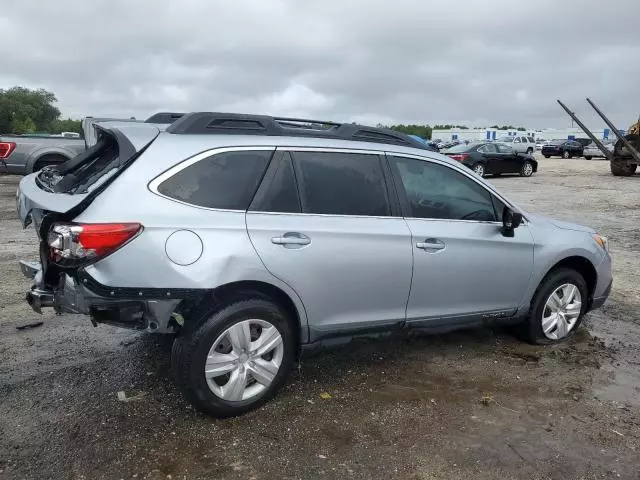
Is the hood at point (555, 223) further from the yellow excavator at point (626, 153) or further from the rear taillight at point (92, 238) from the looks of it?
the yellow excavator at point (626, 153)

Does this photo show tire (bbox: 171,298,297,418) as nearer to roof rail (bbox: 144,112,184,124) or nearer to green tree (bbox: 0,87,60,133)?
roof rail (bbox: 144,112,184,124)

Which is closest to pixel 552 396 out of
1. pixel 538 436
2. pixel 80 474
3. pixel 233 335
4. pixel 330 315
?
pixel 538 436

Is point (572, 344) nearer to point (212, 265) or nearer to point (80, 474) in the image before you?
point (212, 265)

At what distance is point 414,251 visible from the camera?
387cm

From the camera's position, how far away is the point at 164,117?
14.5ft

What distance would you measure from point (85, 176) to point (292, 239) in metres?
1.46

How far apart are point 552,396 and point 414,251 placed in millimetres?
1396

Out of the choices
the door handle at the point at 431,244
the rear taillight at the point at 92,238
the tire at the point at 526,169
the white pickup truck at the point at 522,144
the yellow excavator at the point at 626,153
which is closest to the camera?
the rear taillight at the point at 92,238

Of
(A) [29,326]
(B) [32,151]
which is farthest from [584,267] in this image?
(B) [32,151]

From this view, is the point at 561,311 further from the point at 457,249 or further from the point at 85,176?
the point at 85,176

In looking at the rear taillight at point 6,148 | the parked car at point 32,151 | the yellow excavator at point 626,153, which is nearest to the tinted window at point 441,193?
the parked car at point 32,151

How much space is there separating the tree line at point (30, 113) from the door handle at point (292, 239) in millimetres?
66997

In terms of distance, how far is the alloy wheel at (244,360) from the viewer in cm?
330

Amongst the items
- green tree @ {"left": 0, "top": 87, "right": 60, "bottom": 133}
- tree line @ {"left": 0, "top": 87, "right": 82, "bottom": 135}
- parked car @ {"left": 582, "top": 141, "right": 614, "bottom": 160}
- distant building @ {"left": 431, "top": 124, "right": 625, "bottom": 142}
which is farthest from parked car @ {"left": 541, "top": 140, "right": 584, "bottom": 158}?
green tree @ {"left": 0, "top": 87, "right": 60, "bottom": 133}
